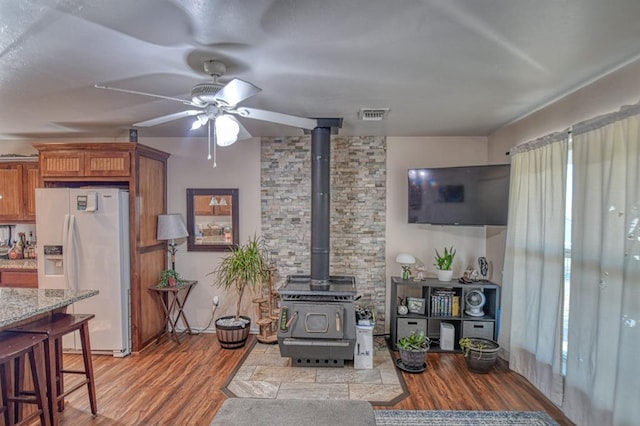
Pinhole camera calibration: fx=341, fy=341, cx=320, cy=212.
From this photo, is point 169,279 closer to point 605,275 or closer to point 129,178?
point 129,178

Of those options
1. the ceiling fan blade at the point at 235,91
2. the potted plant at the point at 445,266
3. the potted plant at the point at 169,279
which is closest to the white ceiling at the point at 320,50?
the ceiling fan blade at the point at 235,91

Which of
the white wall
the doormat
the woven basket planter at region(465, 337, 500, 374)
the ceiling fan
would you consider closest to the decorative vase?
the woven basket planter at region(465, 337, 500, 374)

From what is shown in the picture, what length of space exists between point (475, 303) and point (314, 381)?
1.96m

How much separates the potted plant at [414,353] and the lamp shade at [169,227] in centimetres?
278

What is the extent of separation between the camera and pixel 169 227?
3.99 m

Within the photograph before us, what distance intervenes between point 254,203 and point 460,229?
258 centimetres

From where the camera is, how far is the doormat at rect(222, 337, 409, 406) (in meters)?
2.84

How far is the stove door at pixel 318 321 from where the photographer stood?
328 cm

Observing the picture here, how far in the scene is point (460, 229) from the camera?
4.19 meters

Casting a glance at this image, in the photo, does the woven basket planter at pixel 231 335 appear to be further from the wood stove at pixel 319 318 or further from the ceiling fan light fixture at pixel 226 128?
the ceiling fan light fixture at pixel 226 128

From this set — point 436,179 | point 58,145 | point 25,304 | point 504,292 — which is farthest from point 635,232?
point 58,145

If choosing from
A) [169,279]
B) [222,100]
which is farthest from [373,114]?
[169,279]

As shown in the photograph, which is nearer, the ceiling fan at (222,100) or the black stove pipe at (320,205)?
the ceiling fan at (222,100)

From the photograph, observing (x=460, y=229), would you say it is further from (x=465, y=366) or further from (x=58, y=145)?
(x=58, y=145)
